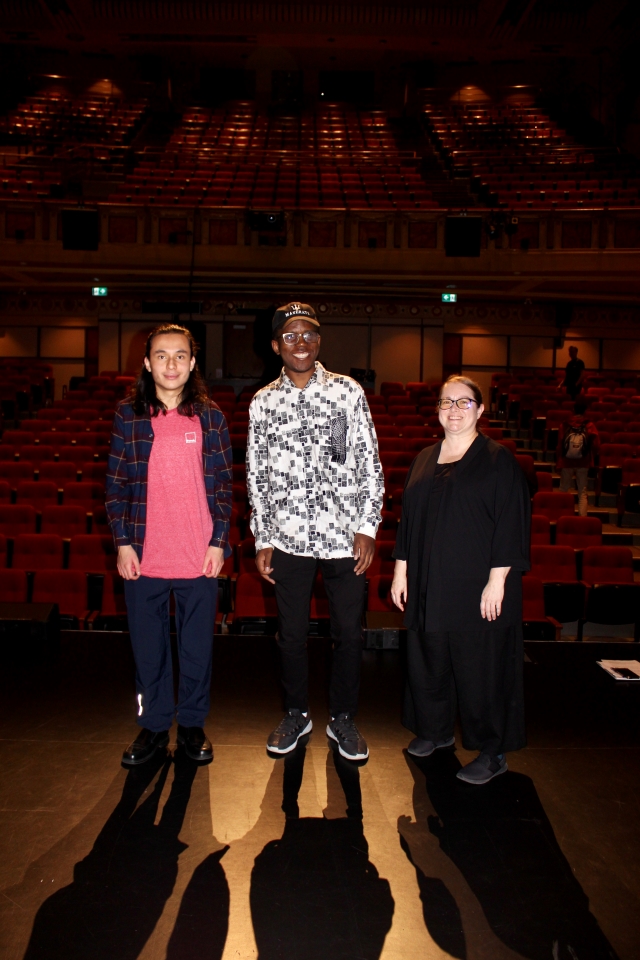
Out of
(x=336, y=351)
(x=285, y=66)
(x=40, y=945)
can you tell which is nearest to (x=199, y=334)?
(x=336, y=351)

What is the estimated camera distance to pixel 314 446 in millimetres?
2264

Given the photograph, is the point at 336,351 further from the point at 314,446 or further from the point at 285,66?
the point at 314,446

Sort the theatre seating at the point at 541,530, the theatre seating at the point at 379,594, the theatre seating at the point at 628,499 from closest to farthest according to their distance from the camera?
the theatre seating at the point at 379,594 → the theatre seating at the point at 541,530 → the theatre seating at the point at 628,499

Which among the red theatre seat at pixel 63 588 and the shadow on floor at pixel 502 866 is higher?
the red theatre seat at pixel 63 588

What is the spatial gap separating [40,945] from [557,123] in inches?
671

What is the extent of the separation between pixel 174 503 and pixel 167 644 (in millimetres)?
434

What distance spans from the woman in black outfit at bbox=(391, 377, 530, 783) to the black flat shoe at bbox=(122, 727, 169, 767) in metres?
0.84

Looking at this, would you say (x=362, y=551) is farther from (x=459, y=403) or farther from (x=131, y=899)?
(x=131, y=899)

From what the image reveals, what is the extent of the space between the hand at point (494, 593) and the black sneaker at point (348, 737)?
546 mm

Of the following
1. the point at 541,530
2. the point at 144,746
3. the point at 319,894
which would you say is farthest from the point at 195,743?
the point at 541,530

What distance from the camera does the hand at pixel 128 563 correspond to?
219cm

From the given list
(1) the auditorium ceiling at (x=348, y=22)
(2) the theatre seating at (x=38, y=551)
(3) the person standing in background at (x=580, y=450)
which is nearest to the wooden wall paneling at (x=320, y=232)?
(3) the person standing in background at (x=580, y=450)

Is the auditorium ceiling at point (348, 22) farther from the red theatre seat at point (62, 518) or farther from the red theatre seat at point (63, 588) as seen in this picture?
the red theatre seat at point (63, 588)

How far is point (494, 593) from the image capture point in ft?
6.83
